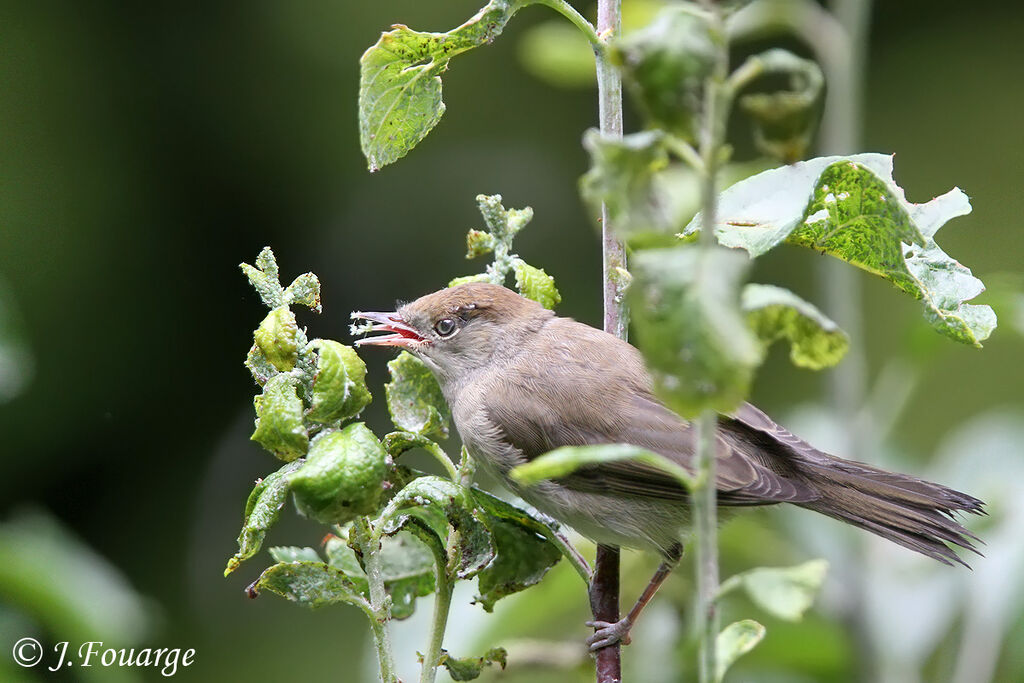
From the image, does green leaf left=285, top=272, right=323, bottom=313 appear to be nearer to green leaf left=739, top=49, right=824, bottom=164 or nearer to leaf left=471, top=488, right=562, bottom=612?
leaf left=471, top=488, right=562, bottom=612

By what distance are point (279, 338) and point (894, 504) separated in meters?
1.76

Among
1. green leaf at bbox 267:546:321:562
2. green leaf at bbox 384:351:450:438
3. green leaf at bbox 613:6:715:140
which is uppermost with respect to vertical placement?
green leaf at bbox 384:351:450:438

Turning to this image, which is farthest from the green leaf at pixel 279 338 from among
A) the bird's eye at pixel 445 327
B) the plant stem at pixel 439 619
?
the bird's eye at pixel 445 327

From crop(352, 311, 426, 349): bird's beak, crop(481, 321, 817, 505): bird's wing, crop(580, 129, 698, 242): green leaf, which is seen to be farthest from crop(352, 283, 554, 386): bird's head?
Answer: crop(580, 129, 698, 242): green leaf

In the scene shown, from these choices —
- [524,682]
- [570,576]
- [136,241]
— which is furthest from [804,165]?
[136,241]

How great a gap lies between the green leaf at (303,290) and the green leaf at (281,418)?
136 millimetres

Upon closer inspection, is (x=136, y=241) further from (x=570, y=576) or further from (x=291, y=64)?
(x=570, y=576)

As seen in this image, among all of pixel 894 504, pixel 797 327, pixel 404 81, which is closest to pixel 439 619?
pixel 797 327

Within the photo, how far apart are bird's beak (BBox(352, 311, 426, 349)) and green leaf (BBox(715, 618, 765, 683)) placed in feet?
5.59

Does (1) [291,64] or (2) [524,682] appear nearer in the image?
(2) [524,682]

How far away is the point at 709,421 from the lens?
1138mm

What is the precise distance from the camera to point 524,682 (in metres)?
3.09

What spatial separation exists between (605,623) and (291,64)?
6.48m

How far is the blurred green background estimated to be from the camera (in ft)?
21.6
